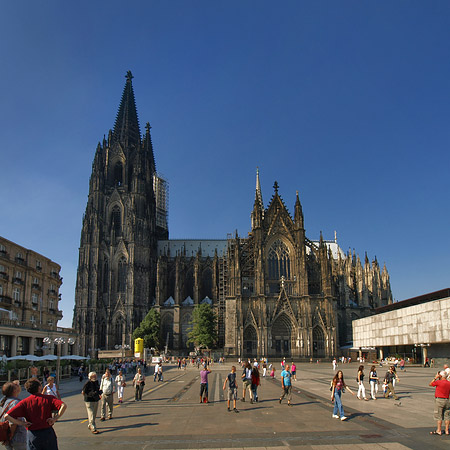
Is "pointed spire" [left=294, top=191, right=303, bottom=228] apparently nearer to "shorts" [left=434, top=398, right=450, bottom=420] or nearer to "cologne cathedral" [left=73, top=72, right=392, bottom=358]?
"cologne cathedral" [left=73, top=72, right=392, bottom=358]

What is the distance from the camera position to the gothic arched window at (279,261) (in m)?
66.5

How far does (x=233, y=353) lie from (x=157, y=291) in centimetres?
2177

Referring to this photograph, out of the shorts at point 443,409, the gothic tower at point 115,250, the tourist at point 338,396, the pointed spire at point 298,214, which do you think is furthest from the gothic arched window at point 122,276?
the shorts at point 443,409

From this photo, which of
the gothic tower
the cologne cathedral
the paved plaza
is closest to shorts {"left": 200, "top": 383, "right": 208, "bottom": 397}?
the paved plaza

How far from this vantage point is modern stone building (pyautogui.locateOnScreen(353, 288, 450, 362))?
4475cm

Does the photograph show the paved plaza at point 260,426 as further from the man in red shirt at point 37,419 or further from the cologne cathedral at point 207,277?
the cologne cathedral at point 207,277

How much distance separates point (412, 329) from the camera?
49844 mm

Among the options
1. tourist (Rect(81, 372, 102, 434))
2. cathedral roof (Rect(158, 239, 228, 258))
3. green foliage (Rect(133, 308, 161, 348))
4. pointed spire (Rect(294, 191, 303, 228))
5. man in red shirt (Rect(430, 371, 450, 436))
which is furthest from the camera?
cathedral roof (Rect(158, 239, 228, 258))

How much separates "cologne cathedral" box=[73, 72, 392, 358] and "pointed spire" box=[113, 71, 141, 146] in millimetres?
254

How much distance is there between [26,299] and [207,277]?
127 ft

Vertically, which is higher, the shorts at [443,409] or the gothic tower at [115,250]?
the gothic tower at [115,250]

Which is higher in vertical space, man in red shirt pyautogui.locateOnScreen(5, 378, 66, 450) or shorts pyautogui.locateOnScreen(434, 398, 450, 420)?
man in red shirt pyautogui.locateOnScreen(5, 378, 66, 450)

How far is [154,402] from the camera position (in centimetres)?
1944

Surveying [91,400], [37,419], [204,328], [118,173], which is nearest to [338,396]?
[91,400]
